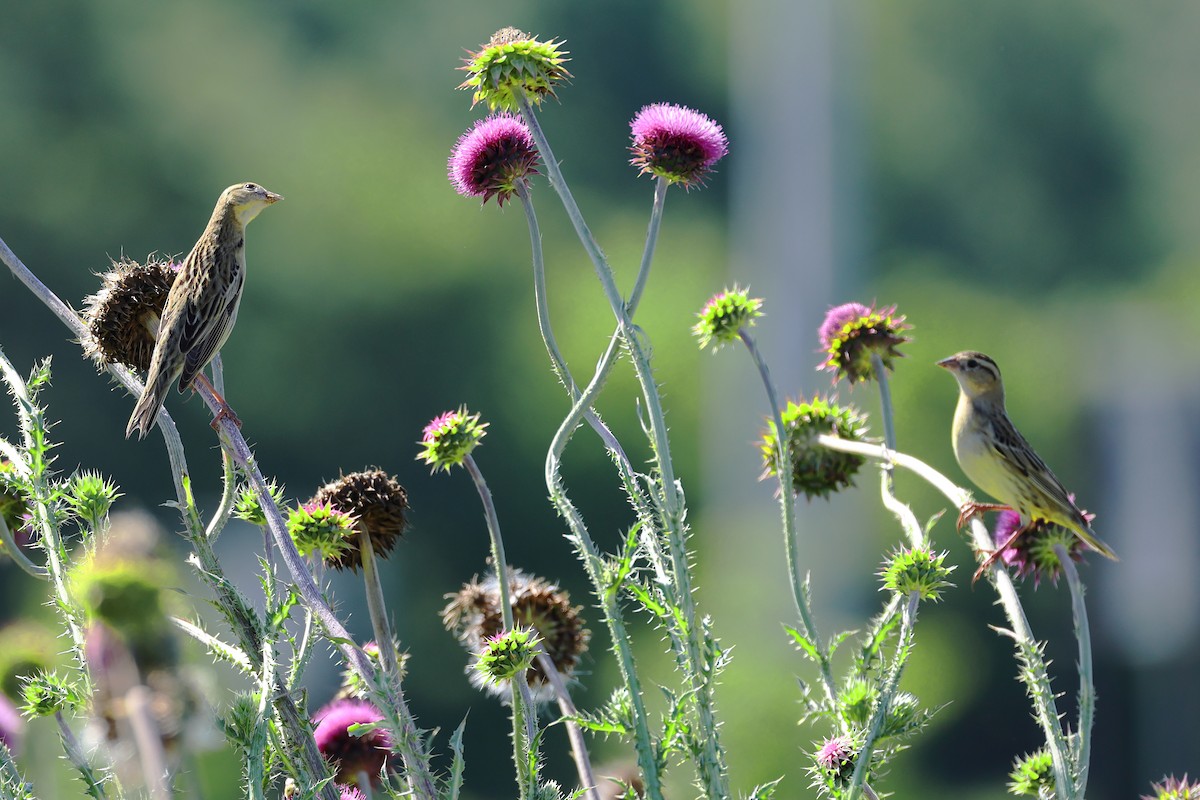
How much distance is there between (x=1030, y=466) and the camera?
2.36 meters

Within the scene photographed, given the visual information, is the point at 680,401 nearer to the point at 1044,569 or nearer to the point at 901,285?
the point at 901,285

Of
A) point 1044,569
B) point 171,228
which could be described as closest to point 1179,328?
point 171,228

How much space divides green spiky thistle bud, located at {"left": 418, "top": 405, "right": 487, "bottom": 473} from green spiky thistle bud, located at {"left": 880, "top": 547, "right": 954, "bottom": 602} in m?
0.54

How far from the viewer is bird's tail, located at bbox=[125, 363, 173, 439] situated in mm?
1811

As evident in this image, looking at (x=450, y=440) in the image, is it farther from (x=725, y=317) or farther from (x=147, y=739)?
(x=147, y=739)

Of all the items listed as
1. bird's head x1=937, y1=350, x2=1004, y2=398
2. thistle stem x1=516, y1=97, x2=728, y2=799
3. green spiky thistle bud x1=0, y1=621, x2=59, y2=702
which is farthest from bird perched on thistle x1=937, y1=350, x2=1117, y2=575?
green spiky thistle bud x1=0, y1=621, x2=59, y2=702

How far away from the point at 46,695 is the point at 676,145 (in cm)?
104

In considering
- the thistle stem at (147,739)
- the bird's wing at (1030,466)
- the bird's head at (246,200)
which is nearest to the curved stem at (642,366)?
the thistle stem at (147,739)

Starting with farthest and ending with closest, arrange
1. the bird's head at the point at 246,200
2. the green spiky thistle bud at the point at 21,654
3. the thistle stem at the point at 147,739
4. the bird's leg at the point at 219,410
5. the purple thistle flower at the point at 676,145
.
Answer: the bird's head at the point at 246,200 → the purple thistle flower at the point at 676,145 → the green spiky thistle bud at the point at 21,654 → the bird's leg at the point at 219,410 → the thistle stem at the point at 147,739

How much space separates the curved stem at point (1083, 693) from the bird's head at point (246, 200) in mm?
1516

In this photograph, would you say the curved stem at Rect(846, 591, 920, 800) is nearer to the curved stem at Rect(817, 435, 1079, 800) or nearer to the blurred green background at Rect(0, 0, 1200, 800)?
the curved stem at Rect(817, 435, 1079, 800)

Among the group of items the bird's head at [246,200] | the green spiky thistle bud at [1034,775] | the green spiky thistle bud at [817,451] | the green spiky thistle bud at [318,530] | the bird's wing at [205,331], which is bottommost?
the green spiky thistle bud at [1034,775]

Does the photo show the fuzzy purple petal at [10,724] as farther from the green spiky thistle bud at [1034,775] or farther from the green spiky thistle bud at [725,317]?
the green spiky thistle bud at [1034,775]

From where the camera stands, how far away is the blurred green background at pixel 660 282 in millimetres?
14570
